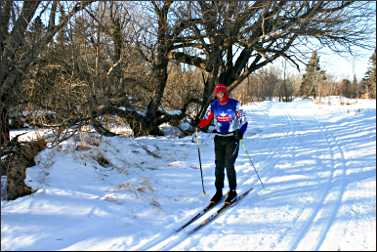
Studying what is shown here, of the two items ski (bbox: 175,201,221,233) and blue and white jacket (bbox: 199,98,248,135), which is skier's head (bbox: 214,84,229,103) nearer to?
blue and white jacket (bbox: 199,98,248,135)

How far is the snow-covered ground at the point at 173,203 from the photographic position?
482 centimetres

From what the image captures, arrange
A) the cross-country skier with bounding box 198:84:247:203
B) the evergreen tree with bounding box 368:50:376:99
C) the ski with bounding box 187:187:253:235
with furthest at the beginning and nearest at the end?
the evergreen tree with bounding box 368:50:376:99 → the cross-country skier with bounding box 198:84:247:203 → the ski with bounding box 187:187:253:235

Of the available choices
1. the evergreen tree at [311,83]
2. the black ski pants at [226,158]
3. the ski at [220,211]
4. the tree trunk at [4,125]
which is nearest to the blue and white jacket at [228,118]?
the black ski pants at [226,158]

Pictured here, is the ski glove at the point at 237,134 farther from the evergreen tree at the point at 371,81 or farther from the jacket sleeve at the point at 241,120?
the evergreen tree at the point at 371,81

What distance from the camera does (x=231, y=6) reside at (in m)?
11.8

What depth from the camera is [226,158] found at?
22.2 feet

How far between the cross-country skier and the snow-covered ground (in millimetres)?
437

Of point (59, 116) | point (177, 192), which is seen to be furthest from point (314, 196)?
point (59, 116)

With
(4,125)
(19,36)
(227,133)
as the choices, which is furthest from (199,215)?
(4,125)

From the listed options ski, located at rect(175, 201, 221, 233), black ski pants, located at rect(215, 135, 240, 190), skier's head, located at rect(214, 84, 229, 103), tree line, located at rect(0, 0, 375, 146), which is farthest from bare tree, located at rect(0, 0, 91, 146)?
ski, located at rect(175, 201, 221, 233)

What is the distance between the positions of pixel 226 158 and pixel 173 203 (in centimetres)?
116

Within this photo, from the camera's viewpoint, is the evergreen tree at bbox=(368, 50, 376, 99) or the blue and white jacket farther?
the evergreen tree at bbox=(368, 50, 376, 99)

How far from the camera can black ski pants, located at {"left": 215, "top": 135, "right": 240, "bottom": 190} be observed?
675cm

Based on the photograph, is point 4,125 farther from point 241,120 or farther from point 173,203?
point 241,120
